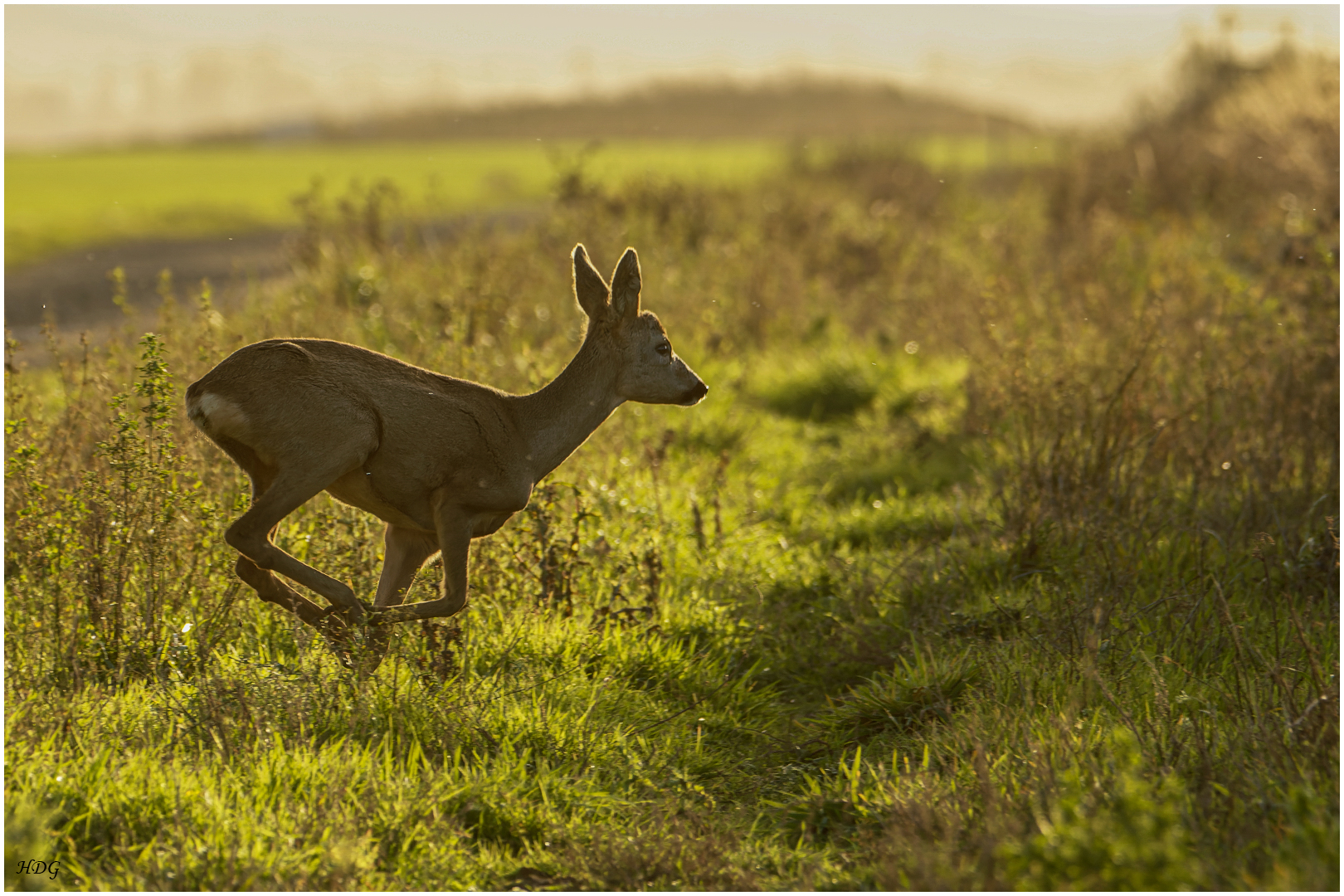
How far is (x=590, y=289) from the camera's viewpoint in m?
5.42

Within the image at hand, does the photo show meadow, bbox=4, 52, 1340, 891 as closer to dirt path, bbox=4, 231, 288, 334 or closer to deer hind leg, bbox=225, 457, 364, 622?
deer hind leg, bbox=225, 457, 364, 622

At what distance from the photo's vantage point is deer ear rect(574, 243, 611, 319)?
17.7 ft

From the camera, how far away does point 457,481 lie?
5.00 meters

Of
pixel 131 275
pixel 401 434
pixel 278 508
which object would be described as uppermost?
pixel 131 275

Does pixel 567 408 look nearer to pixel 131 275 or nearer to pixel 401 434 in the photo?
pixel 401 434

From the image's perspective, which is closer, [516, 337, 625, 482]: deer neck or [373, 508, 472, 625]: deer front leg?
[373, 508, 472, 625]: deer front leg

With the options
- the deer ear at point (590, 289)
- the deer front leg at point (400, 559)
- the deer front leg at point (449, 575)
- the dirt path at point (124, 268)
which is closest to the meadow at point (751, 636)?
the deer front leg at point (400, 559)

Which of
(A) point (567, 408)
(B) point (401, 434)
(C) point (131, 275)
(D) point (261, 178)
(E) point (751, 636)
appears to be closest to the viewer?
(B) point (401, 434)

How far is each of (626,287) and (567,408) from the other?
604 millimetres

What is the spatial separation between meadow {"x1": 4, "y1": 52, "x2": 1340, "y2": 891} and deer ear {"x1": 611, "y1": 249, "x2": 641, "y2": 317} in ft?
4.97

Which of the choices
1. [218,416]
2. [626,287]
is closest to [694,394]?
[626,287]

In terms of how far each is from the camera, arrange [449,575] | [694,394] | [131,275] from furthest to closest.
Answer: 1. [131,275]
2. [694,394]
3. [449,575]

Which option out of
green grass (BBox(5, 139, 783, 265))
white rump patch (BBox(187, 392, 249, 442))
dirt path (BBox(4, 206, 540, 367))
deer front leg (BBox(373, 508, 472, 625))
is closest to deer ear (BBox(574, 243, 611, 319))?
deer front leg (BBox(373, 508, 472, 625))

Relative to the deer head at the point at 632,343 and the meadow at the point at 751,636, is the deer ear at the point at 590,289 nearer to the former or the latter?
the deer head at the point at 632,343
